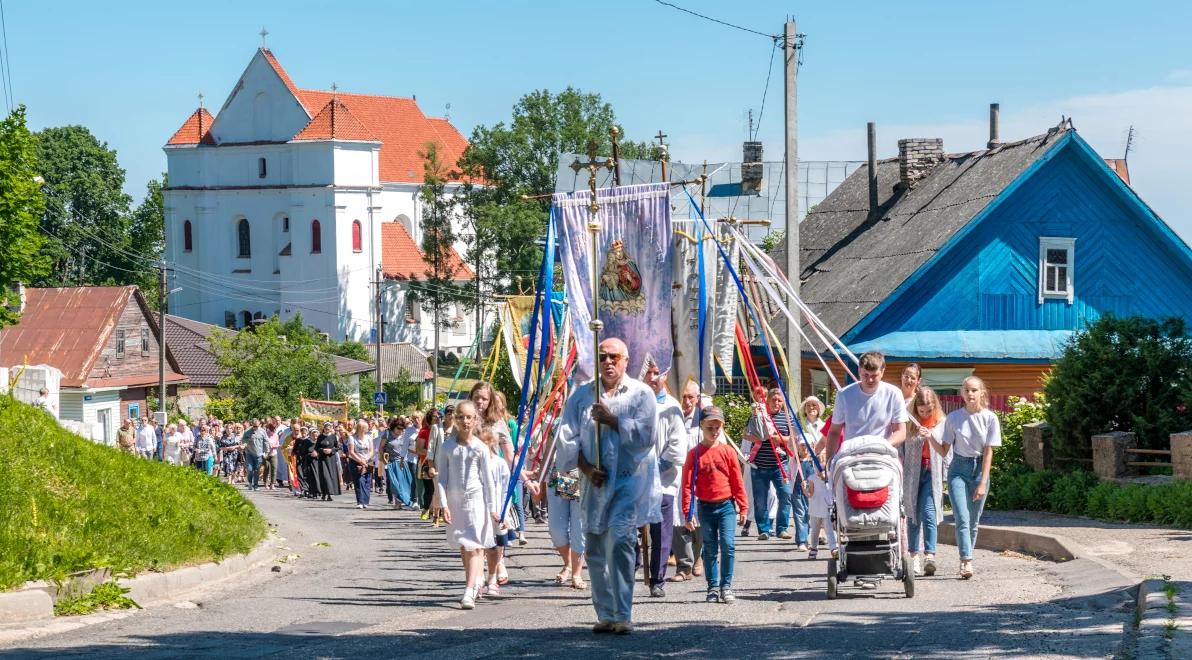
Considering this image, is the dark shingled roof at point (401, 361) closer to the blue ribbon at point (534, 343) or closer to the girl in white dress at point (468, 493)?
the blue ribbon at point (534, 343)

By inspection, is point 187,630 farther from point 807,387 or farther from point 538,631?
point 807,387

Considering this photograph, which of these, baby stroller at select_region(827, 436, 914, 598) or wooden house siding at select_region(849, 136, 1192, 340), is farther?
wooden house siding at select_region(849, 136, 1192, 340)

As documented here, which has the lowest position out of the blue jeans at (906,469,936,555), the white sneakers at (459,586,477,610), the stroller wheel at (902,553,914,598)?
the white sneakers at (459,586,477,610)

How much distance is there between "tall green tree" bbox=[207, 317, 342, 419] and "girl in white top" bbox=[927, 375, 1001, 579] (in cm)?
5031

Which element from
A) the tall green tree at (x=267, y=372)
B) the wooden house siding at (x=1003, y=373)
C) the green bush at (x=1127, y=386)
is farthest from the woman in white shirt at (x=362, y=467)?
the tall green tree at (x=267, y=372)

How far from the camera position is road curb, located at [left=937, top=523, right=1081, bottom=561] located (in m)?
15.2

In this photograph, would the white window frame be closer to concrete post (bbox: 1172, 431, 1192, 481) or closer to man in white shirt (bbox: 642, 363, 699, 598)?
concrete post (bbox: 1172, 431, 1192, 481)

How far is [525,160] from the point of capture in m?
85.2

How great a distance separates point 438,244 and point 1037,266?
62804 mm

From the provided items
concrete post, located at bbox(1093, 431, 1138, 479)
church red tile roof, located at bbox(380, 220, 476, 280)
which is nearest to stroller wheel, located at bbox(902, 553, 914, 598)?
concrete post, located at bbox(1093, 431, 1138, 479)

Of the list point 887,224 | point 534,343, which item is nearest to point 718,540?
point 534,343

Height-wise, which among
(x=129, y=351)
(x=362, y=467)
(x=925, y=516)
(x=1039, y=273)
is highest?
(x=1039, y=273)

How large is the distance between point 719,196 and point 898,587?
1761 inches

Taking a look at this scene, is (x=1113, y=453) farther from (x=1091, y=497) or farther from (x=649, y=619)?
(x=649, y=619)
